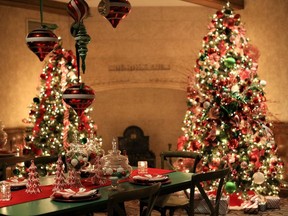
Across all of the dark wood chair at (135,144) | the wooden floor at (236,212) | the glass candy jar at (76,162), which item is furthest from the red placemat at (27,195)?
the dark wood chair at (135,144)

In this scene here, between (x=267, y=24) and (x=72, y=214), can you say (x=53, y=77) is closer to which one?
(x=267, y=24)

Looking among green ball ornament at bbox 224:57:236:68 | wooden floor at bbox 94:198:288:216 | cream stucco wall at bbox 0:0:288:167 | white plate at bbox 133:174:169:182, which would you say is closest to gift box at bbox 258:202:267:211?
wooden floor at bbox 94:198:288:216

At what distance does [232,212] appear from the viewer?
6.67 meters

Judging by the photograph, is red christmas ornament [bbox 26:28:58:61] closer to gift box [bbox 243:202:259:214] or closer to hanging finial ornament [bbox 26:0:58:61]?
hanging finial ornament [bbox 26:0:58:61]

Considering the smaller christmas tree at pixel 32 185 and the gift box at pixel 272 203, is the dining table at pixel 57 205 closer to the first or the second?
the smaller christmas tree at pixel 32 185

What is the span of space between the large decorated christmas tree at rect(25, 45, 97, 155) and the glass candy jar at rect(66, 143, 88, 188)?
3.15 meters

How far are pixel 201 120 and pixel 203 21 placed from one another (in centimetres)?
263

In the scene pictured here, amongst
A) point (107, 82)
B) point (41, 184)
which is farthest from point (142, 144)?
point (41, 184)

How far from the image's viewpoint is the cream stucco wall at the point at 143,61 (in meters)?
7.81

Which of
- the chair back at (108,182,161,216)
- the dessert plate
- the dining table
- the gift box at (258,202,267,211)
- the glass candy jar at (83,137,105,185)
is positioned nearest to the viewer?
the chair back at (108,182,161,216)

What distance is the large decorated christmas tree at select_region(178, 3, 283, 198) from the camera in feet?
22.3

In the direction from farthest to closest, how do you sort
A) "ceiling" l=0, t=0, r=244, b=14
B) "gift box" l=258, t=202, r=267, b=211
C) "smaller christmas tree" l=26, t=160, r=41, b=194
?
"ceiling" l=0, t=0, r=244, b=14
"gift box" l=258, t=202, r=267, b=211
"smaller christmas tree" l=26, t=160, r=41, b=194

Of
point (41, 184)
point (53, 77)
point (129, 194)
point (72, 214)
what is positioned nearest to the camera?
point (129, 194)

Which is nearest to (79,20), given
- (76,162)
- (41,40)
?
(41,40)
